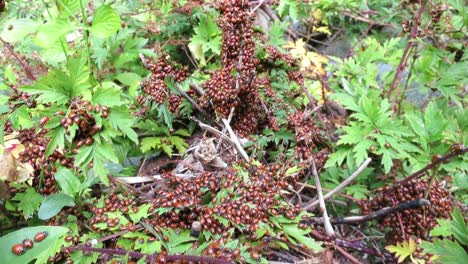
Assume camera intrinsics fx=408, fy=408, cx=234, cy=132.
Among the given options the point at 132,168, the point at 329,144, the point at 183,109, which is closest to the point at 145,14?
the point at 183,109

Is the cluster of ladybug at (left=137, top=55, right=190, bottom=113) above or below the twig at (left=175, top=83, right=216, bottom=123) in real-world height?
above

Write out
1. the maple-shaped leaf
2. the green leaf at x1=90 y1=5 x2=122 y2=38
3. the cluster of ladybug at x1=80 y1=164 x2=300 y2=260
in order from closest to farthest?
the green leaf at x1=90 y1=5 x2=122 y2=38 < the cluster of ladybug at x1=80 y1=164 x2=300 y2=260 < the maple-shaped leaf

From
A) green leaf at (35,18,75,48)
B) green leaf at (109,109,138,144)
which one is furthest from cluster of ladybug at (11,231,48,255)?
green leaf at (35,18,75,48)

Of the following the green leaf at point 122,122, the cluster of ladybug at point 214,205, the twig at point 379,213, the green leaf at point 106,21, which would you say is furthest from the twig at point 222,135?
the green leaf at point 106,21

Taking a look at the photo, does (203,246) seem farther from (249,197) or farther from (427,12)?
(427,12)

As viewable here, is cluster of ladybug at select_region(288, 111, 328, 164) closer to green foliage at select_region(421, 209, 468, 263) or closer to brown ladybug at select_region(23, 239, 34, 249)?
green foliage at select_region(421, 209, 468, 263)

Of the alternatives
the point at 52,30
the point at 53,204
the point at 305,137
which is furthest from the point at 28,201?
the point at 305,137
